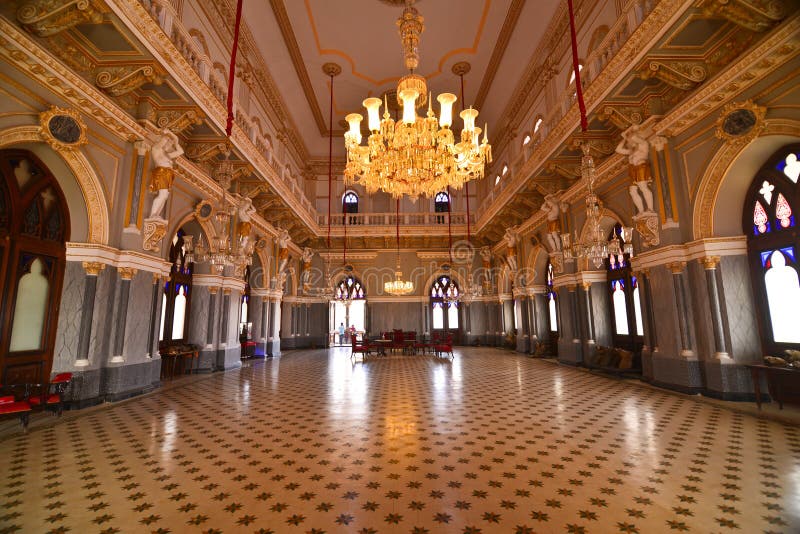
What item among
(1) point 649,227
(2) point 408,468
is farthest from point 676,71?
(2) point 408,468

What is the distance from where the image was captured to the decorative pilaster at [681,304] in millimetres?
7121

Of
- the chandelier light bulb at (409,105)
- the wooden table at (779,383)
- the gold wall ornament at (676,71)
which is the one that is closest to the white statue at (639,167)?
the gold wall ornament at (676,71)

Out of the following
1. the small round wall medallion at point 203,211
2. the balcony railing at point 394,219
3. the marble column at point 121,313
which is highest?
the balcony railing at point 394,219

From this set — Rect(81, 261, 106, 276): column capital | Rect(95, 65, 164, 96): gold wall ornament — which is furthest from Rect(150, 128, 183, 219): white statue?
Rect(81, 261, 106, 276): column capital

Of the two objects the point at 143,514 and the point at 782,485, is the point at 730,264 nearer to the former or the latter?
the point at 782,485

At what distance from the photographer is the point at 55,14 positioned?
4.94 m

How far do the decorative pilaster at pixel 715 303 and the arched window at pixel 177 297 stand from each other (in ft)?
39.7

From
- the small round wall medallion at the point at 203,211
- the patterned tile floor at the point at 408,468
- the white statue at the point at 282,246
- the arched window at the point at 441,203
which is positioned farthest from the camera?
the arched window at the point at 441,203

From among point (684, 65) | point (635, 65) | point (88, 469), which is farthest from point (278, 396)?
point (684, 65)

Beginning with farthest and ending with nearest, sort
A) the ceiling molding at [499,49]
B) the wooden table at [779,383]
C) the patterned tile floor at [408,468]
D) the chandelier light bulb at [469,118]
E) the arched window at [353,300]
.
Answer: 1. the arched window at [353,300]
2. the ceiling molding at [499,49]
3. the chandelier light bulb at [469,118]
4. the wooden table at [779,383]
5. the patterned tile floor at [408,468]

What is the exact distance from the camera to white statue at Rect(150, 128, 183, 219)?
7.56 metres

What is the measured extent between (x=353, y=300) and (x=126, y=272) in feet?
45.1

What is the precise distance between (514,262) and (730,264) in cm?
937

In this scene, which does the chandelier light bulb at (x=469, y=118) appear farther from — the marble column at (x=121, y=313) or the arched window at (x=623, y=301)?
the marble column at (x=121, y=313)
